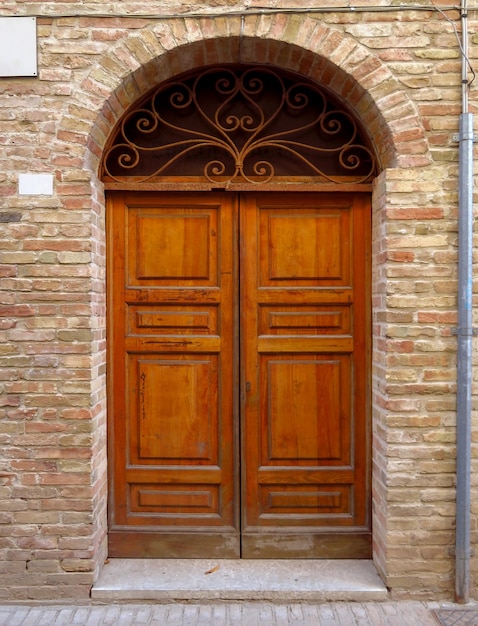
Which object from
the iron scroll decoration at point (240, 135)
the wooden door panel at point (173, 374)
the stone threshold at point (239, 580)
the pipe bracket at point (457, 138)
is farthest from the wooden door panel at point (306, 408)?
the pipe bracket at point (457, 138)

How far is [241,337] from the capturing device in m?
4.18

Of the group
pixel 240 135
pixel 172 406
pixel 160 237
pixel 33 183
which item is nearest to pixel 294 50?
pixel 240 135

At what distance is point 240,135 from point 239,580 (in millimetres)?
3045

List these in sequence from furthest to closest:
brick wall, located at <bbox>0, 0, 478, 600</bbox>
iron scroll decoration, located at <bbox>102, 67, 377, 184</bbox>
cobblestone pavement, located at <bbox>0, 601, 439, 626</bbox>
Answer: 1. iron scroll decoration, located at <bbox>102, 67, 377, 184</bbox>
2. brick wall, located at <bbox>0, 0, 478, 600</bbox>
3. cobblestone pavement, located at <bbox>0, 601, 439, 626</bbox>

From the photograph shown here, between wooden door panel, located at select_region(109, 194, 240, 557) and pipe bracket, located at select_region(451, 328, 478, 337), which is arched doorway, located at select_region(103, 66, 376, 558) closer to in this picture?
wooden door panel, located at select_region(109, 194, 240, 557)

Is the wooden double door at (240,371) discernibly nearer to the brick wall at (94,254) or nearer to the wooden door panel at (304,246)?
the wooden door panel at (304,246)

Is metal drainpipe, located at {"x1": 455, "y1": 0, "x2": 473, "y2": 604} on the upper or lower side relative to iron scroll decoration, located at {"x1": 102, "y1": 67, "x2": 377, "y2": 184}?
lower

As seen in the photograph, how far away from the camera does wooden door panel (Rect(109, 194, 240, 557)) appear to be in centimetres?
419

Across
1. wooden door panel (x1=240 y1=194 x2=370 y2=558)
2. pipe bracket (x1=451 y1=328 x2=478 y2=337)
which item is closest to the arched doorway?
wooden door panel (x1=240 y1=194 x2=370 y2=558)

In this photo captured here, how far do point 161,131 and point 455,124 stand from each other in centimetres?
197

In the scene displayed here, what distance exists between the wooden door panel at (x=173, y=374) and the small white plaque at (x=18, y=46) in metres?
1.00

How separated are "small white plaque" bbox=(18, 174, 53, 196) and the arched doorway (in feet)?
1.74

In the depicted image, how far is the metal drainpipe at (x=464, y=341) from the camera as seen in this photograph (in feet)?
12.1

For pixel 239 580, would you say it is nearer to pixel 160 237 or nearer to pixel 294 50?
pixel 160 237
